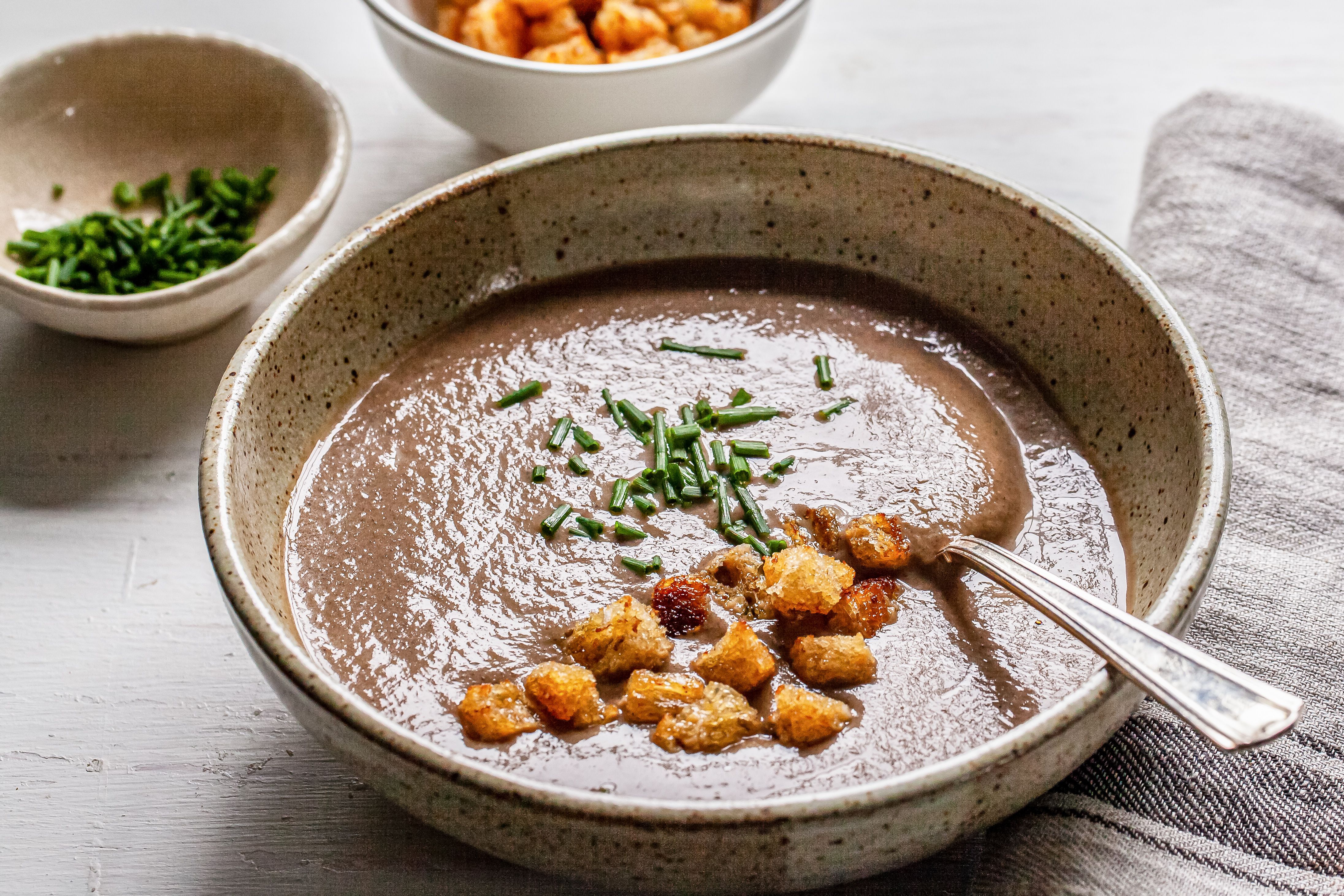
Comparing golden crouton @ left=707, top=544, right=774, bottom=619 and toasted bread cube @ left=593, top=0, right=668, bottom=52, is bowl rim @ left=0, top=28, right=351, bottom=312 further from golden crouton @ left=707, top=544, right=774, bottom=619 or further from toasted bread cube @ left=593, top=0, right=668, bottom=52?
golden crouton @ left=707, top=544, right=774, bottom=619

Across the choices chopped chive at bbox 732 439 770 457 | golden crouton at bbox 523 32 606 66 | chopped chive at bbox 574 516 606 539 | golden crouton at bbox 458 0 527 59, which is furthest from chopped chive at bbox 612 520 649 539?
golden crouton at bbox 458 0 527 59

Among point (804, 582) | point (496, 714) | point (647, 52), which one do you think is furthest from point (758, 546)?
point (647, 52)

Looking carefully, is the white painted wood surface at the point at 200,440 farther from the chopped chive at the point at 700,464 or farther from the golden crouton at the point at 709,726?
the chopped chive at the point at 700,464

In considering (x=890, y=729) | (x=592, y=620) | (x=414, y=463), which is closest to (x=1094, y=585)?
(x=890, y=729)

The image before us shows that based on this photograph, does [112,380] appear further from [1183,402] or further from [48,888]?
[1183,402]

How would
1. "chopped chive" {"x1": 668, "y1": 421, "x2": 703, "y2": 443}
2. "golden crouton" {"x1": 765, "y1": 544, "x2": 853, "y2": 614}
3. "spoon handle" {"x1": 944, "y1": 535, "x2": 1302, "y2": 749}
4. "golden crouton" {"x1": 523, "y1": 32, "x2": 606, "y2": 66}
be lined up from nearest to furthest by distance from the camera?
"spoon handle" {"x1": 944, "y1": 535, "x2": 1302, "y2": 749} < "golden crouton" {"x1": 765, "y1": 544, "x2": 853, "y2": 614} < "chopped chive" {"x1": 668, "y1": 421, "x2": 703, "y2": 443} < "golden crouton" {"x1": 523, "y1": 32, "x2": 606, "y2": 66}

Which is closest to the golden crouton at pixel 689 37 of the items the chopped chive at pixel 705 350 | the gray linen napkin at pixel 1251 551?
the chopped chive at pixel 705 350
